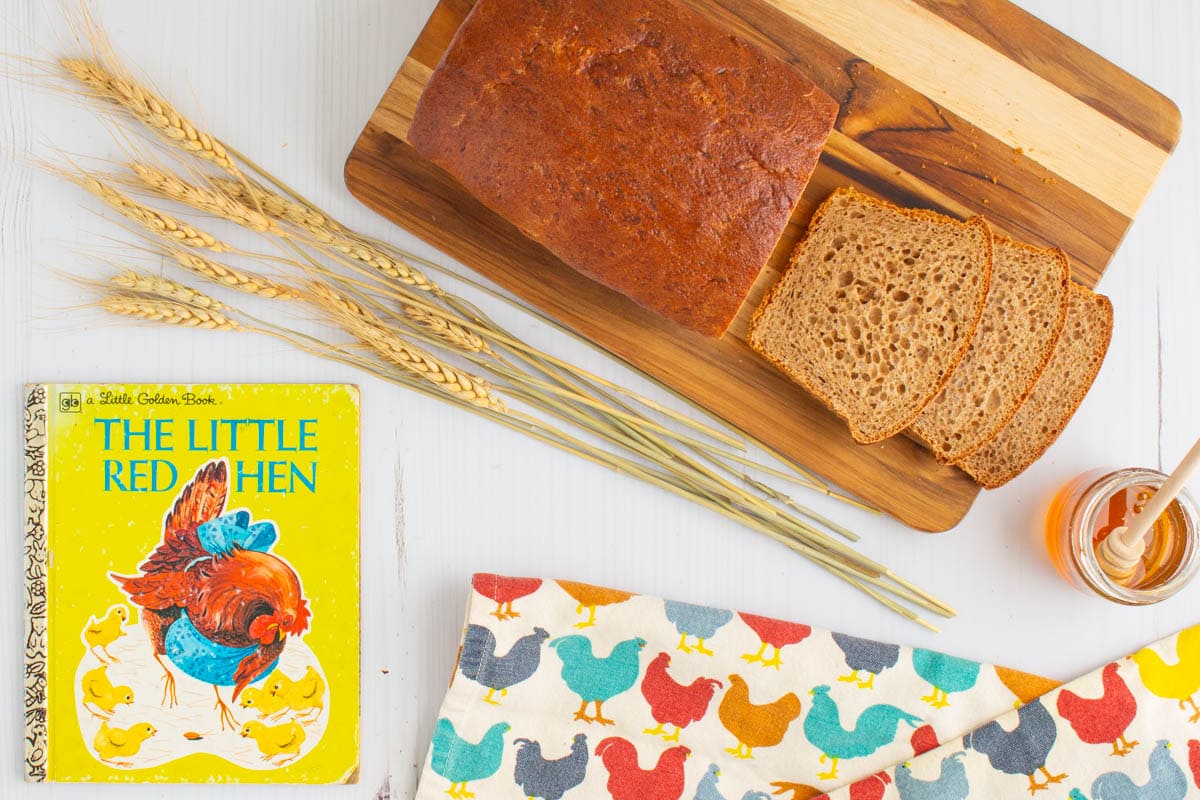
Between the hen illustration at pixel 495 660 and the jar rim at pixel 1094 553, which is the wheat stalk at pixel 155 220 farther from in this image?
the jar rim at pixel 1094 553

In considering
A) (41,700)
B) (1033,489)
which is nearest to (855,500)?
(1033,489)

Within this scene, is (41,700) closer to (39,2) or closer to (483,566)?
(483,566)

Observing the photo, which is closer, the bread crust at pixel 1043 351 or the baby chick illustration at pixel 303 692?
the bread crust at pixel 1043 351

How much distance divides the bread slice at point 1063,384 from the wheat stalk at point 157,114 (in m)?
1.32

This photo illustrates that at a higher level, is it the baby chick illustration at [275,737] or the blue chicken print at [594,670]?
the blue chicken print at [594,670]

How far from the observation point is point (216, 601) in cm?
151

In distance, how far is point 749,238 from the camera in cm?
131

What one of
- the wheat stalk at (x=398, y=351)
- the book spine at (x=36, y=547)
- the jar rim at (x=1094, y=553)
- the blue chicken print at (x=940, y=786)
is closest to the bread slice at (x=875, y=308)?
the jar rim at (x=1094, y=553)

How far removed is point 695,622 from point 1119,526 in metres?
0.72

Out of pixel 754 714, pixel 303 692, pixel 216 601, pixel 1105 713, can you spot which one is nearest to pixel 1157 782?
pixel 1105 713

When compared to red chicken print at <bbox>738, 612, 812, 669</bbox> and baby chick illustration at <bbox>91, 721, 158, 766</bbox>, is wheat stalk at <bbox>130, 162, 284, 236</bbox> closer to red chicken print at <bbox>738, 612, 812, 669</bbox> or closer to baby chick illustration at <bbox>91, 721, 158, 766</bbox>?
baby chick illustration at <bbox>91, 721, 158, 766</bbox>

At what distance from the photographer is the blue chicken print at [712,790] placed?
1.50 metres

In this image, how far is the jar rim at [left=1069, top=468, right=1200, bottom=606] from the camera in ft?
4.61

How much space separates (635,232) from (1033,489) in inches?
33.1
